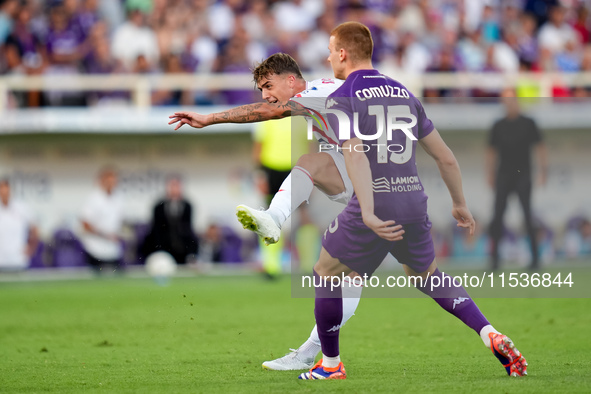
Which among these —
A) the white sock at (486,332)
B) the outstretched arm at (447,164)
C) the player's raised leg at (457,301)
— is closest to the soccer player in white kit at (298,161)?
the player's raised leg at (457,301)

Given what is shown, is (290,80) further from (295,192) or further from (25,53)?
(25,53)

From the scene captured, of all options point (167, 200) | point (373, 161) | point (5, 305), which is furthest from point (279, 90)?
point (167, 200)

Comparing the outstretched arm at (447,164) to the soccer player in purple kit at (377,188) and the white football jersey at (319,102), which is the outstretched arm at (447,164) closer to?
the soccer player in purple kit at (377,188)

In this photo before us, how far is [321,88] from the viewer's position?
598cm

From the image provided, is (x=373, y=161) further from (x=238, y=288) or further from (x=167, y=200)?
(x=167, y=200)

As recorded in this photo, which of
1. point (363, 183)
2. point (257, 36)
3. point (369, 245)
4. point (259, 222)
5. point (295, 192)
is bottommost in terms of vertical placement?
point (369, 245)

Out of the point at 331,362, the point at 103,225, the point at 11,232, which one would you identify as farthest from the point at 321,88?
the point at 11,232

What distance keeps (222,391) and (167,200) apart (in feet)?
33.9

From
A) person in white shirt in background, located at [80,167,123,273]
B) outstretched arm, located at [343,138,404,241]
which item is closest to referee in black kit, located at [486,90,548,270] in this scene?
person in white shirt in background, located at [80,167,123,273]

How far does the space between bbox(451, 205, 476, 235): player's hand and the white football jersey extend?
86 cm

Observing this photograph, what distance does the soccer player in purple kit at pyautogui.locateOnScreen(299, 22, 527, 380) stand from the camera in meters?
5.54

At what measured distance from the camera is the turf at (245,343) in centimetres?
576

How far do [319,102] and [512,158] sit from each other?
28.0 feet

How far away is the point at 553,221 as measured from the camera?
651 inches
